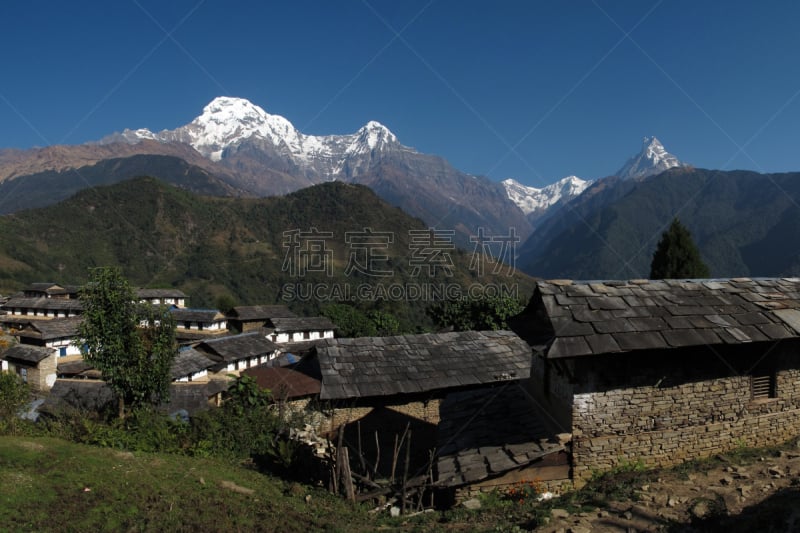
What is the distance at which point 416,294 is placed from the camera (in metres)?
112

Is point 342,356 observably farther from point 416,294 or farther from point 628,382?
point 416,294

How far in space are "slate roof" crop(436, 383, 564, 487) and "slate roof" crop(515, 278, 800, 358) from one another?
7.18 feet

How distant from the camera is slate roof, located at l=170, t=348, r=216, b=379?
31094 mm

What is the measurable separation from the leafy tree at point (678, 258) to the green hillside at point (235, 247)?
60208 millimetres

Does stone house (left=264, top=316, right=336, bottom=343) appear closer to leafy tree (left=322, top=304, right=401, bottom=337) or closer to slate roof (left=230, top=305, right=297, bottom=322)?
leafy tree (left=322, top=304, right=401, bottom=337)

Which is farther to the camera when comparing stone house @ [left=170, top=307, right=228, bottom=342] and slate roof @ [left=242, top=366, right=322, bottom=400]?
stone house @ [left=170, top=307, right=228, bottom=342]

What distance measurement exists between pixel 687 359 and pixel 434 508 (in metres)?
6.53

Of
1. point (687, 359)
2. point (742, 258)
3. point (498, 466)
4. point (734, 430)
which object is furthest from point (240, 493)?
point (742, 258)

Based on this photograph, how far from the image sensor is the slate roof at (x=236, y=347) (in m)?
39.2

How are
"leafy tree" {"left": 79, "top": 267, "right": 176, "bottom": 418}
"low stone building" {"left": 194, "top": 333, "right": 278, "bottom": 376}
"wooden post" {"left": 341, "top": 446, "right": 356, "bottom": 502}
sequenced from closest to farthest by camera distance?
"wooden post" {"left": 341, "top": 446, "right": 356, "bottom": 502}
"leafy tree" {"left": 79, "top": 267, "right": 176, "bottom": 418}
"low stone building" {"left": 194, "top": 333, "right": 278, "bottom": 376}

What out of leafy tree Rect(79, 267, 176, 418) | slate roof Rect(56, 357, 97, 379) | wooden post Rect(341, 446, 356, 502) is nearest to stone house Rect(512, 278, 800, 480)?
wooden post Rect(341, 446, 356, 502)

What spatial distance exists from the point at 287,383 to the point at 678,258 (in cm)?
3488

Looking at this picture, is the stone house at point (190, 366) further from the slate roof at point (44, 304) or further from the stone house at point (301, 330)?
the slate roof at point (44, 304)

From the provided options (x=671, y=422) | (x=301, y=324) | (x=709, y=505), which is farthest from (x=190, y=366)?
(x=709, y=505)
